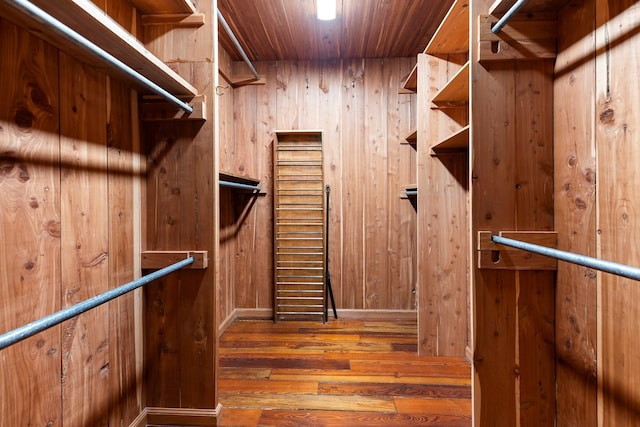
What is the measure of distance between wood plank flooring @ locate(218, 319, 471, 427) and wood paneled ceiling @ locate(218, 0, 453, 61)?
2646 mm

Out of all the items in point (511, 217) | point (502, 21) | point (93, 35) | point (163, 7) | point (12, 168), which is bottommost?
point (511, 217)

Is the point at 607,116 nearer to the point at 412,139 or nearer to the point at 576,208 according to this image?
the point at 576,208

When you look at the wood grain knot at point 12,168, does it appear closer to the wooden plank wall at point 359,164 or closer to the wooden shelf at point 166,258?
the wooden shelf at point 166,258

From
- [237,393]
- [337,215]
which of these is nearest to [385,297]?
[337,215]

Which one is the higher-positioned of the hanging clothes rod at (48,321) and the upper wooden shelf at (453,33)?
the upper wooden shelf at (453,33)

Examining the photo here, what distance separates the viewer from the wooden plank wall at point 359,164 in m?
3.24

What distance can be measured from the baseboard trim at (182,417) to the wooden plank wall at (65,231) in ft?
0.40

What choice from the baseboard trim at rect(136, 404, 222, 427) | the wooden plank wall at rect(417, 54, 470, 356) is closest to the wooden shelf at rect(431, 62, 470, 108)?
the wooden plank wall at rect(417, 54, 470, 356)

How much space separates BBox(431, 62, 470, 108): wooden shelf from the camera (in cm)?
190

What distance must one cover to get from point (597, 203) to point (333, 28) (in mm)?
2332

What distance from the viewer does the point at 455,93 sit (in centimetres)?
223

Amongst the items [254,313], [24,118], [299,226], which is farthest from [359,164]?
[24,118]

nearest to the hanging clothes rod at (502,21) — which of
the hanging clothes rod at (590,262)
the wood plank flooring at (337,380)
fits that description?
the hanging clothes rod at (590,262)

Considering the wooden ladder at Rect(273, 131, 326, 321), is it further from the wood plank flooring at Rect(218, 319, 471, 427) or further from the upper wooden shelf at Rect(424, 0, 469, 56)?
the upper wooden shelf at Rect(424, 0, 469, 56)
